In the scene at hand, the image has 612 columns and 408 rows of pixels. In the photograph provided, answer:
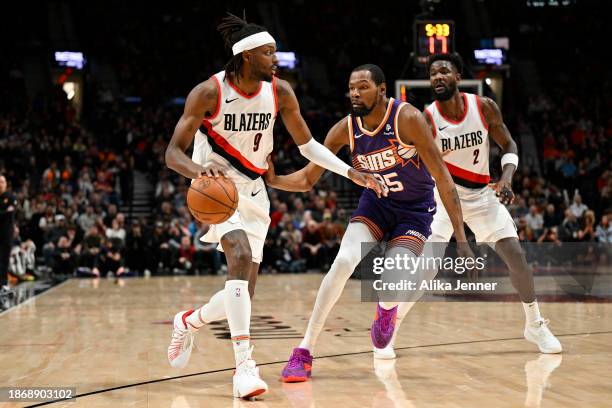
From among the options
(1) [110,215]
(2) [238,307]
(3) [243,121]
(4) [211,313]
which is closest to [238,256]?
(2) [238,307]

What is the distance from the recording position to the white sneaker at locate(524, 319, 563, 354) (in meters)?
6.30

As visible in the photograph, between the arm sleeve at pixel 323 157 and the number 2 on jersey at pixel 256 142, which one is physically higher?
the number 2 on jersey at pixel 256 142

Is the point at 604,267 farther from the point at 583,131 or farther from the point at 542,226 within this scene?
the point at 583,131

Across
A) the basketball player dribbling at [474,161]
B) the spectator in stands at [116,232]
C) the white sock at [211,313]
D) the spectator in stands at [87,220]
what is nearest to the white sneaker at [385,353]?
the basketball player dribbling at [474,161]

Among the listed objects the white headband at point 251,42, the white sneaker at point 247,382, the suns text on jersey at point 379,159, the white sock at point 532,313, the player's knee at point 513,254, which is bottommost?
the white sneaker at point 247,382

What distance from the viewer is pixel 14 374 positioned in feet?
18.2

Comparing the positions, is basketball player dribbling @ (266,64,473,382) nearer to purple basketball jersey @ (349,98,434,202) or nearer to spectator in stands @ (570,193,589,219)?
purple basketball jersey @ (349,98,434,202)

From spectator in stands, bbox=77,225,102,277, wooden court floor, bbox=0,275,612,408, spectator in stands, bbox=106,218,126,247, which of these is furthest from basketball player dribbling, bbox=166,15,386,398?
spectator in stands, bbox=106,218,126,247

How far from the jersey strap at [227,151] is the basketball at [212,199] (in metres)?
0.42

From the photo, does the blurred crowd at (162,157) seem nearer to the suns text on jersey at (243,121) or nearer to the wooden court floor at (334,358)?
the wooden court floor at (334,358)

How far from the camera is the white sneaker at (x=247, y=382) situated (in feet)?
15.3

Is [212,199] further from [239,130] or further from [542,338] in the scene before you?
[542,338]

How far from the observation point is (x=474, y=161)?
22.0ft

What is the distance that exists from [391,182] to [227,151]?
1199 mm
